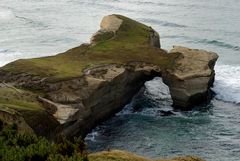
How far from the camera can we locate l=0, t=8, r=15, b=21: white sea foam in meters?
83.5

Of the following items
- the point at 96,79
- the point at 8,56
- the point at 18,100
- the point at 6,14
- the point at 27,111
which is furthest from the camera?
the point at 6,14

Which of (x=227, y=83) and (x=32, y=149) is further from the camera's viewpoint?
(x=227, y=83)

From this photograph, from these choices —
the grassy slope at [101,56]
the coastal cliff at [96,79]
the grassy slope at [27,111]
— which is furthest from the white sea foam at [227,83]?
the grassy slope at [27,111]

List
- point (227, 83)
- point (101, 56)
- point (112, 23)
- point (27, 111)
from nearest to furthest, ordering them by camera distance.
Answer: point (27, 111) < point (101, 56) < point (227, 83) < point (112, 23)

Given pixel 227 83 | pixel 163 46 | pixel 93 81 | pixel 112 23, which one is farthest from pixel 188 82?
pixel 163 46

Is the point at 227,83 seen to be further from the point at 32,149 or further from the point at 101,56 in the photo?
the point at 32,149

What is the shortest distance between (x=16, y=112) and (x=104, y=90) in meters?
9.87

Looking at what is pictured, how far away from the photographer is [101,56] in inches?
1742

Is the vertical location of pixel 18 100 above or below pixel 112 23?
below

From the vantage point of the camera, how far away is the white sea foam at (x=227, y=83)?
148ft

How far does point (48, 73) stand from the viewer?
38406mm

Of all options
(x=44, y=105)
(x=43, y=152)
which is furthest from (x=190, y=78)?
(x=43, y=152)

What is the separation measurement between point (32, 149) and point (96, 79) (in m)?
21.8

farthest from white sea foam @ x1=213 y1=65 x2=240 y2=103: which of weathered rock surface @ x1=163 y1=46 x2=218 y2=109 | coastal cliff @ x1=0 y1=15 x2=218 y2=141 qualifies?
weathered rock surface @ x1=163 y1=46 x2=218 y2=109
